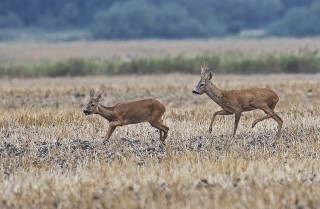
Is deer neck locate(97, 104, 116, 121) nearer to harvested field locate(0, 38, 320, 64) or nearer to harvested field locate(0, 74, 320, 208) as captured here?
harvested field locate(0, 74, 320, 208)

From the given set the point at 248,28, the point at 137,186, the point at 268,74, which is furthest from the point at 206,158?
the point at 248,28

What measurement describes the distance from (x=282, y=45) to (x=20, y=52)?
15.6m

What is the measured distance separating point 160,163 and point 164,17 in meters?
79.8

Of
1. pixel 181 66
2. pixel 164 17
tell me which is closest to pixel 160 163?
pixel 181 66

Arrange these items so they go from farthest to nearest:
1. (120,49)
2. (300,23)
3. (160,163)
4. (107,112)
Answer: (300,23) → (120,49) → (107,112) → (160,163)

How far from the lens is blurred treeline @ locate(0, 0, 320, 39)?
88625 mm

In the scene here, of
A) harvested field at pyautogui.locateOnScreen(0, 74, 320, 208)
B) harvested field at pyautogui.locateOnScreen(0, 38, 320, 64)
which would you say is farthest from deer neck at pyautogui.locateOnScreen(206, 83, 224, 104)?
harvested field at pyautogui.locateOnScreen(0, 38, 320, 64)

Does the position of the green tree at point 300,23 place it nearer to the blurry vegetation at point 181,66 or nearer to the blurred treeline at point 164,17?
the blurred treeline at point 164,17

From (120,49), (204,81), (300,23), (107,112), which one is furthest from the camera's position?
(300,23)

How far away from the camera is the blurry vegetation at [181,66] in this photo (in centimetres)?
3772

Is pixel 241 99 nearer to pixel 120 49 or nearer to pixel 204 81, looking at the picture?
pixel 204 81

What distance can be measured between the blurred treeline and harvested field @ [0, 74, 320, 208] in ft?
224

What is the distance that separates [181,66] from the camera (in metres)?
38.0

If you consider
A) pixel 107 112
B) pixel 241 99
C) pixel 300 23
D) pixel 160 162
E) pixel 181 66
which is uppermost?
pixel 241 99
